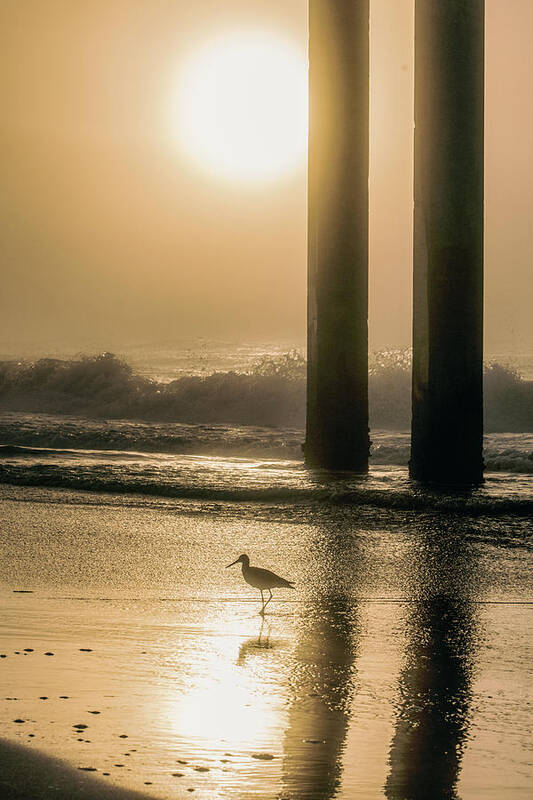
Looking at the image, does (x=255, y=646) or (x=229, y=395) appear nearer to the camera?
(x=255, y=646)

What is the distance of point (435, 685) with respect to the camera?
17.0ft

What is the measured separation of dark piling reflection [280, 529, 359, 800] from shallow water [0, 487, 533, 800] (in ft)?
0.04

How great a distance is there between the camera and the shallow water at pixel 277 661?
409 cm

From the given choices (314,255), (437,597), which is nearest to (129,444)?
(314,255)

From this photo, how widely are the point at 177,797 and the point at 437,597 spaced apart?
377 cm

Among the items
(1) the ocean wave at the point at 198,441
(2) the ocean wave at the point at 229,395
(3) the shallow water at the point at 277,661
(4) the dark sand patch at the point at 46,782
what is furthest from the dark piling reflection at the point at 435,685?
(2) the ocean wave at the point at 229,395

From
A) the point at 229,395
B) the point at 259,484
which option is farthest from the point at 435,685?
the point at 229,395

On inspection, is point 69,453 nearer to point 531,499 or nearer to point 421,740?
point 531,499

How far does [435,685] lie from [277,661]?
0.75 meters

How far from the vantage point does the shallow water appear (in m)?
4.09

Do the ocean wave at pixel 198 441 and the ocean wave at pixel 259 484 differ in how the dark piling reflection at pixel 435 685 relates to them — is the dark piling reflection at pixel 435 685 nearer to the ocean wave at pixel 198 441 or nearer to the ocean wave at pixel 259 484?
the ocean wave at pixel 259 484

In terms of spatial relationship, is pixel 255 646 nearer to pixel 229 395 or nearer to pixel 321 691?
pixel 321 691

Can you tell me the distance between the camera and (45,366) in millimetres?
34281

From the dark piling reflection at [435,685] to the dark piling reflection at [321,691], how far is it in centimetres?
20
